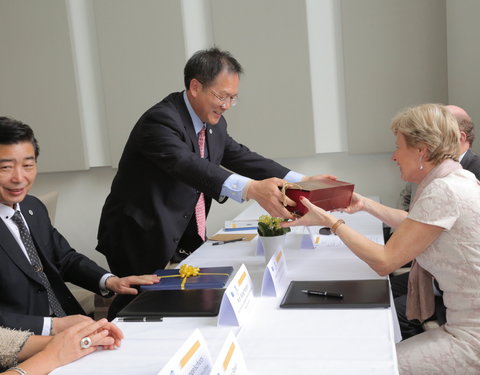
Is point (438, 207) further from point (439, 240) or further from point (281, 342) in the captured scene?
point (281, 342)

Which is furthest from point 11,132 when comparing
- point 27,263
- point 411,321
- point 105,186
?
point 105,186

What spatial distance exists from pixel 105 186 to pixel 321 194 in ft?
9.63

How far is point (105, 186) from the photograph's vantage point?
14.6 feet

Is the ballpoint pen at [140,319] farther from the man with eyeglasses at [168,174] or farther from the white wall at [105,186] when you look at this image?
the white wall at [105,186]

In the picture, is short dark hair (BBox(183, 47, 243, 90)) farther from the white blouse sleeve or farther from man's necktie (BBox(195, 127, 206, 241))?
the white blouse sleeve

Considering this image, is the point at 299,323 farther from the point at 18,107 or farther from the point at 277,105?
the point at 18,107

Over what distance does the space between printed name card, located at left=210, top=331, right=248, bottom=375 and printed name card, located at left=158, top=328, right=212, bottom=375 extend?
0.07m

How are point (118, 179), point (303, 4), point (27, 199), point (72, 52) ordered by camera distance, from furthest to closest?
point (72, 52), point (303, 4), point (118, 179), point (27, 199)

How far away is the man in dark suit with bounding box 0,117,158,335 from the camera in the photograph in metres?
1.71

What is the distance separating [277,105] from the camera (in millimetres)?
4000

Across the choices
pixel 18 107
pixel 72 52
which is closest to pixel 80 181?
pixel 18 107

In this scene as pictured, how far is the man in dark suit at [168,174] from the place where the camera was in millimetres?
2239

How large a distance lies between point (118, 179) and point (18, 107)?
2.27 metres

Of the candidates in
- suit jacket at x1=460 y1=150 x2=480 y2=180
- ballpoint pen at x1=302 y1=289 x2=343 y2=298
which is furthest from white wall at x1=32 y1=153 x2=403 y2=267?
ballpoint pen at x1=302 y1=289 x2=343 y2=298
